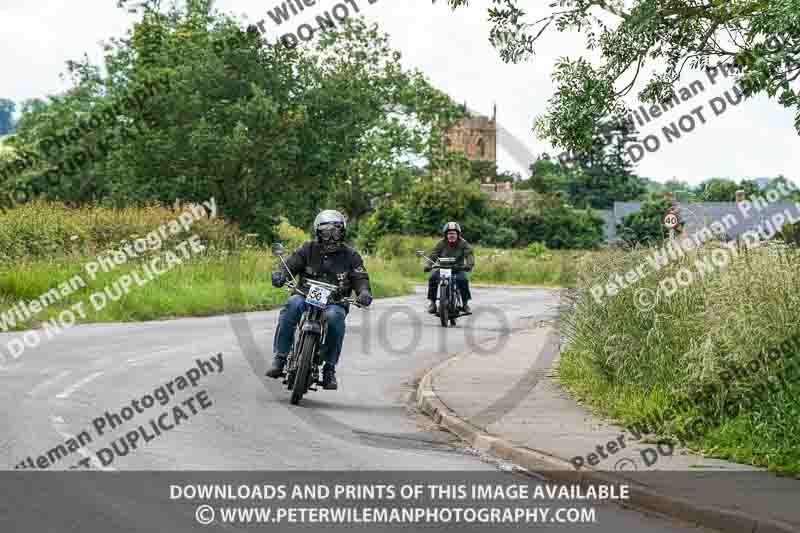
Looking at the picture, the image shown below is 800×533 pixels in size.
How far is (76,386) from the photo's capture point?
46.6 ft

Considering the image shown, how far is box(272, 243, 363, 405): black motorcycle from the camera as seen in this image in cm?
1295

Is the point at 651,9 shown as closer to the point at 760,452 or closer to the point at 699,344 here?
the point at 699,344

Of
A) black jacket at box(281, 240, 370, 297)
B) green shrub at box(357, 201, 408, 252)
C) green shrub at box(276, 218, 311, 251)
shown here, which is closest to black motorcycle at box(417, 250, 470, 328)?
black jacket at box(281, 240, 370, 297)

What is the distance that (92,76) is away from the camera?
70.2m

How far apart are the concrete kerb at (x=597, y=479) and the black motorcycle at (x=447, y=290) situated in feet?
36.5

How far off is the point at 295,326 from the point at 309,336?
1.74 feet

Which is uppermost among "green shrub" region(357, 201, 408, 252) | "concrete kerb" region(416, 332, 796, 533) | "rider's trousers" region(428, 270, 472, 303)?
"green shrub" region(357, 201, 408, 252)

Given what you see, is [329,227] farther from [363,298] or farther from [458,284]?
[458,284]

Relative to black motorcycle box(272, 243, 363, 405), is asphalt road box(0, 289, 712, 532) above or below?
below

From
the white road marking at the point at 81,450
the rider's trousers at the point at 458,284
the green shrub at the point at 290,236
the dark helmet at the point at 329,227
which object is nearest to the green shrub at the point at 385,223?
the green shrub at the point at 290,236

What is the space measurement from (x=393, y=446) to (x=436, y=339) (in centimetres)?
1135

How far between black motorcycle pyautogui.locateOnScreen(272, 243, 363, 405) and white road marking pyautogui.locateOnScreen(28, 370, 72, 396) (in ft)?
9.11

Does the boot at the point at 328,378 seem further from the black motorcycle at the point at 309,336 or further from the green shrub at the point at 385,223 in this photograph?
the green shrub at the point at 385,223

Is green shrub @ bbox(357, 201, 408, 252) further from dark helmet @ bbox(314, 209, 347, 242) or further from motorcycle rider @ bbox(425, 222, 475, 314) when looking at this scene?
dark helmet @ bbox(314, 209, 347, 242)
